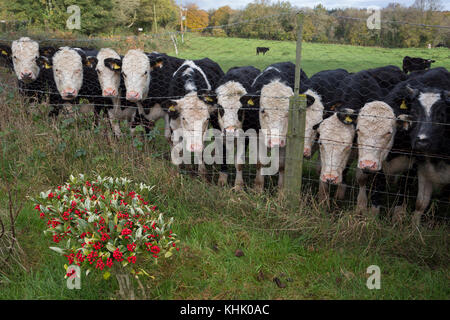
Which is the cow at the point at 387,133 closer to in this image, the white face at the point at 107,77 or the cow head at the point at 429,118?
the cow head at the point at 429,118

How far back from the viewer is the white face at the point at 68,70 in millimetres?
6531

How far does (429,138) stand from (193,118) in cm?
292

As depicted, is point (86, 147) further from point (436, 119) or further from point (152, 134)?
point (436, 119)

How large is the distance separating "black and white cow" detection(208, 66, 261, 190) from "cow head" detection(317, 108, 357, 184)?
1124 mm

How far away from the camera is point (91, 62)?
684 centimetres

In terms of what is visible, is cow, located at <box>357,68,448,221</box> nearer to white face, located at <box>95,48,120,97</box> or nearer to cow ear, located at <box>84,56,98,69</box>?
white face, located at <box>95,48,120,97</box>

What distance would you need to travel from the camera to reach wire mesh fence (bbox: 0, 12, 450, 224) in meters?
4.14

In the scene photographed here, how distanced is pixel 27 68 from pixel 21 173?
3.07m

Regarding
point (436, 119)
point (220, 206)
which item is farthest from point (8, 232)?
point (436, 119)

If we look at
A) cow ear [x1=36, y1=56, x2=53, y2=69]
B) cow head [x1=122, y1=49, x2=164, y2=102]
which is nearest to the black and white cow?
cow head [x1=122, y1=49, x2=164, y2=102]

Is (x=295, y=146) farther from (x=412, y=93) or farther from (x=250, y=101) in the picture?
(x=412, y=93)

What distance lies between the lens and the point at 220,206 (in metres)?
4.05

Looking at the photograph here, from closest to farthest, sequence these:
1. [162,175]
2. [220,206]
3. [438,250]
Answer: [438,250], [220,206], [162,175]
